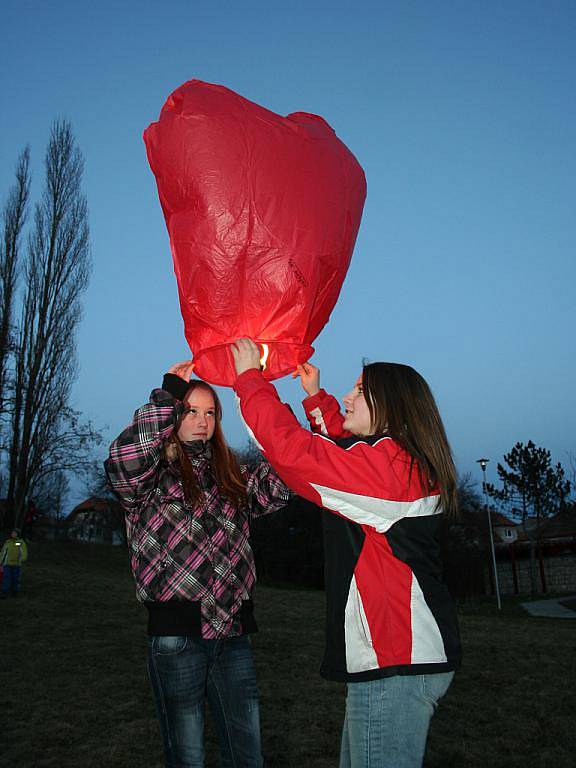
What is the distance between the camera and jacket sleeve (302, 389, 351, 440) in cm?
233

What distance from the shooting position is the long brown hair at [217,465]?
2113 millimetres

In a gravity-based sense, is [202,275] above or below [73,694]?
above

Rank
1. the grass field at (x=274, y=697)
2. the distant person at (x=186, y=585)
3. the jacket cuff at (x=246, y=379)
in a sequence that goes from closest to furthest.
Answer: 1. the jacket cuff at (x=246, y=379)
2. the distant person at (x=186, y=585)
3. the grass field at (x=274, y=697)

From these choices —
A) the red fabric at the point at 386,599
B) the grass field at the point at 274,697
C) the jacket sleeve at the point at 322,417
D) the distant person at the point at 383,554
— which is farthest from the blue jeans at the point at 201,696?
the grass field at the point at 274,697

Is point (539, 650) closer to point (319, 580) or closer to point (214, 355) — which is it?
point (214, 355)

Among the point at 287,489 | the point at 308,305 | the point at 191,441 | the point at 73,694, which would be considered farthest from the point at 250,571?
the point at 73,694

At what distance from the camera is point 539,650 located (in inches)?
283

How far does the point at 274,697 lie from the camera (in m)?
4.70

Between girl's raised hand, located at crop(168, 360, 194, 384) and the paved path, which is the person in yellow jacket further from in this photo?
the paved path

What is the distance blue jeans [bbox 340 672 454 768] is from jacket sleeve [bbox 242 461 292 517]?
2.70 ft

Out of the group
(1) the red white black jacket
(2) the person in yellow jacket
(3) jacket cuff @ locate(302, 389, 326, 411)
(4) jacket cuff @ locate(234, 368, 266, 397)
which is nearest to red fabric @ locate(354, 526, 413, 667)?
(1) the red white black jacket

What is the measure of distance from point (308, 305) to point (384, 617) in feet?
3.17

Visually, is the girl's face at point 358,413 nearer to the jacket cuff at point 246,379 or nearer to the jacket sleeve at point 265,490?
the jacket cuff at point 246,379

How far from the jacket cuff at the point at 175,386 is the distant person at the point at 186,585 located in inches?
0.5
